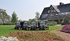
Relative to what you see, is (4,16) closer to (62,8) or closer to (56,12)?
(56,12)

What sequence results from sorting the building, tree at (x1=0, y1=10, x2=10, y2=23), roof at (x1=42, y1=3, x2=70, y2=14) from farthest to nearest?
tree at (x1=0, y1=10, x2=10, y2=23), roof at (x1=42, y1=3, x2=70, y2=14), the building

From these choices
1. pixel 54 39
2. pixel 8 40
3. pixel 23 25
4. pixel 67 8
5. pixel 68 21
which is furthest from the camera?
pixel 67 8

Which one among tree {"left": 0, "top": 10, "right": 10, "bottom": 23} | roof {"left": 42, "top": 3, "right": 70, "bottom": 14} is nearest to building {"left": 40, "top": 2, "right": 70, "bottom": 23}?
roof {"left": 42, "top": 3, "right": 70, "bottom": 14}

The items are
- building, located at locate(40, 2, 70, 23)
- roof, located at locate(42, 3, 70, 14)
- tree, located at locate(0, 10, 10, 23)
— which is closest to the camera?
building, located at locate(40, 2, 70, 23)

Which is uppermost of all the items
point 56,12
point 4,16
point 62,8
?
point 62,8

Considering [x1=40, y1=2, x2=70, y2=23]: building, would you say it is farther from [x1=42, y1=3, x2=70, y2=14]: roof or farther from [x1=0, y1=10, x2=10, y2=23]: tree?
[x1=0, y1=10, x2=10, y2=23]: tree

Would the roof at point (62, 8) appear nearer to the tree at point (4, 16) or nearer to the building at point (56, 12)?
the building at point (56, 12)

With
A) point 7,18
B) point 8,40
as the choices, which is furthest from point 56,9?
point 8,40

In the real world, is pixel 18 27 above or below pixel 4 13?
below

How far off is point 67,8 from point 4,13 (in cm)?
2576

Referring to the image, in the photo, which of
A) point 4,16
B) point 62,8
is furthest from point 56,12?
point 4,16

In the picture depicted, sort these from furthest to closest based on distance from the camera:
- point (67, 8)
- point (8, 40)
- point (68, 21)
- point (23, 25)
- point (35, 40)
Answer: point (67, 8), point (68, 21), point (23, 25), point (35, 40), point (8, 40)

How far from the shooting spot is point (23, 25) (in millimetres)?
25984

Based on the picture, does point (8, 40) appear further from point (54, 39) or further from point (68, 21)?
point (68, 21)
